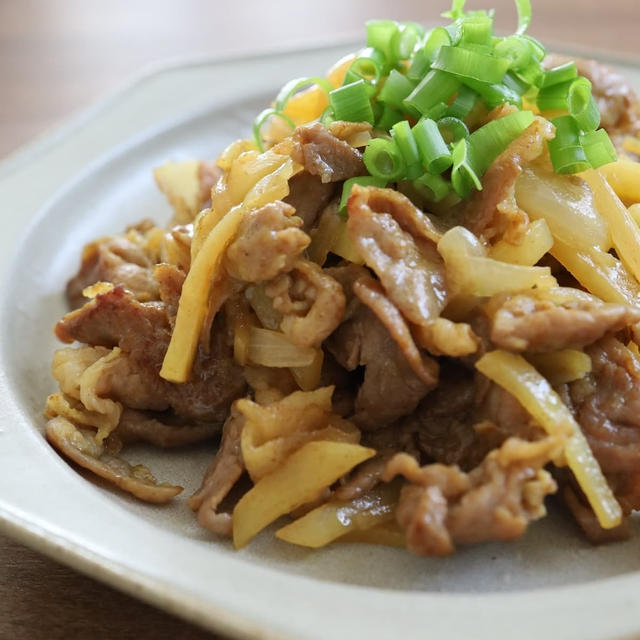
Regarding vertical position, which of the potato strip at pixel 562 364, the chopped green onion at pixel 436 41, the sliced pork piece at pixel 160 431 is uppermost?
the chopped green onion at pixel 436 41

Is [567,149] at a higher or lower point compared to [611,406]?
higher

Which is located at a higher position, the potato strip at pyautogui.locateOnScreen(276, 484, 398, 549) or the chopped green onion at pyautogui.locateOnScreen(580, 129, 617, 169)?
the chopped green onion at pyautogui.locateOnScreen(580, 129, 617, 169)

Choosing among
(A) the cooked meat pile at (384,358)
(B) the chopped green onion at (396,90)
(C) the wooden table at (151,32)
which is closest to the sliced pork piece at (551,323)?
(A) the cooked meat pile at (384,358)

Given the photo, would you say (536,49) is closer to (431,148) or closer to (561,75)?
(561,75)

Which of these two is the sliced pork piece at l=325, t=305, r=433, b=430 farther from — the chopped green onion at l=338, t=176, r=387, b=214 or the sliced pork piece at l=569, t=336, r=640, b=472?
the sliced pork piece at l=569, t=336, r=640, b=472

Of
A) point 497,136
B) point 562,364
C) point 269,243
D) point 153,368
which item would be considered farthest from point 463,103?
point 153,368

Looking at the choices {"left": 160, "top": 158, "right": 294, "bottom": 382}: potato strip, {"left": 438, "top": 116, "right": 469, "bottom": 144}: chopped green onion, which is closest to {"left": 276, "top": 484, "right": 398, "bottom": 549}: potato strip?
{"left": 160, "top": 158, "right": 294, "bottom": 382}: potato strip

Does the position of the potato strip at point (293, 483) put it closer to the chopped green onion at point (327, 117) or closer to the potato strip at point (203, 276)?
the potato strip at point (203, 276)
